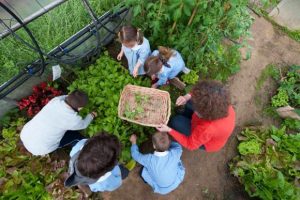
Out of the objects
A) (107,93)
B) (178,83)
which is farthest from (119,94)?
(178,83)

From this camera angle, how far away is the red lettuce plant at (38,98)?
4227 millimetres

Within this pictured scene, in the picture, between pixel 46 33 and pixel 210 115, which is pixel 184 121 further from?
pixel 46 33

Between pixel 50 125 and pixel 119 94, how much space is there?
1064mm

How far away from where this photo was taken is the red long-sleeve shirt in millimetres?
3334

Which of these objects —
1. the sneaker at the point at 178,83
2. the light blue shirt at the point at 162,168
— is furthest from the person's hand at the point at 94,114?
the sneaker at the point at 178,83

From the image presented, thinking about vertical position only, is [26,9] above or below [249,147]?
above

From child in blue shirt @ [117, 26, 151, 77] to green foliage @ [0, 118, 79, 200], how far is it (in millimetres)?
1641

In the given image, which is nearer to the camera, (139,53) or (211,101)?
(211,101)

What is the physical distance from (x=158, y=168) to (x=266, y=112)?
223cm

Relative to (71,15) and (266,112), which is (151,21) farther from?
(266,112)

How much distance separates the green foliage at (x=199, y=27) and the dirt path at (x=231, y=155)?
1.16 feet

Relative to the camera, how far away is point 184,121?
4188 millimetres

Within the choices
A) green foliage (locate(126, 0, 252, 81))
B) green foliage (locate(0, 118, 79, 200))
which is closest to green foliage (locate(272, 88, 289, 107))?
green foliage (locate(126, 0, 252, 81))

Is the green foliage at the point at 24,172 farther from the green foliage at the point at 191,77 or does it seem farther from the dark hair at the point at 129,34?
the green foliage at the point at 191,77
